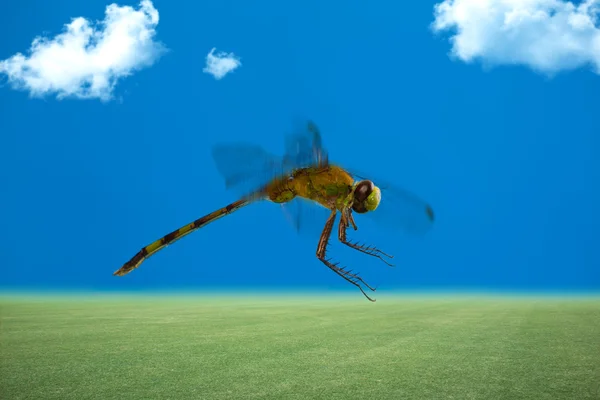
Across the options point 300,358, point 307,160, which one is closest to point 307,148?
point 307,160

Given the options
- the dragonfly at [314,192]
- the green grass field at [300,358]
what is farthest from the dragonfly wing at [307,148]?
the green grass field at [300,358]

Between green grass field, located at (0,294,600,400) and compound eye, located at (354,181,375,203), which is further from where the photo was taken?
green grass field, located at (0,294,600,400)

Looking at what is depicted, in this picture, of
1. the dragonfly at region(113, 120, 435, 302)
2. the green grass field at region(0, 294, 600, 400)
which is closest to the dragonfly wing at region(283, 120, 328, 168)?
the dragonfly at region(113, 120, 435, 302)

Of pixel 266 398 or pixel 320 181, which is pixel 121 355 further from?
pixel 320 181

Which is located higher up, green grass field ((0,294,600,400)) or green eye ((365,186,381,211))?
green eye ((365,186,381,211))

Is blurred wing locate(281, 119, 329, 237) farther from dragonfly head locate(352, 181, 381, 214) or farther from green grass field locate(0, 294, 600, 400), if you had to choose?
green grass field locate(0, 294, 600, 400)

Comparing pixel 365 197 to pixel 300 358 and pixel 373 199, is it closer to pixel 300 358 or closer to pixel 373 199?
pixel 373 199
